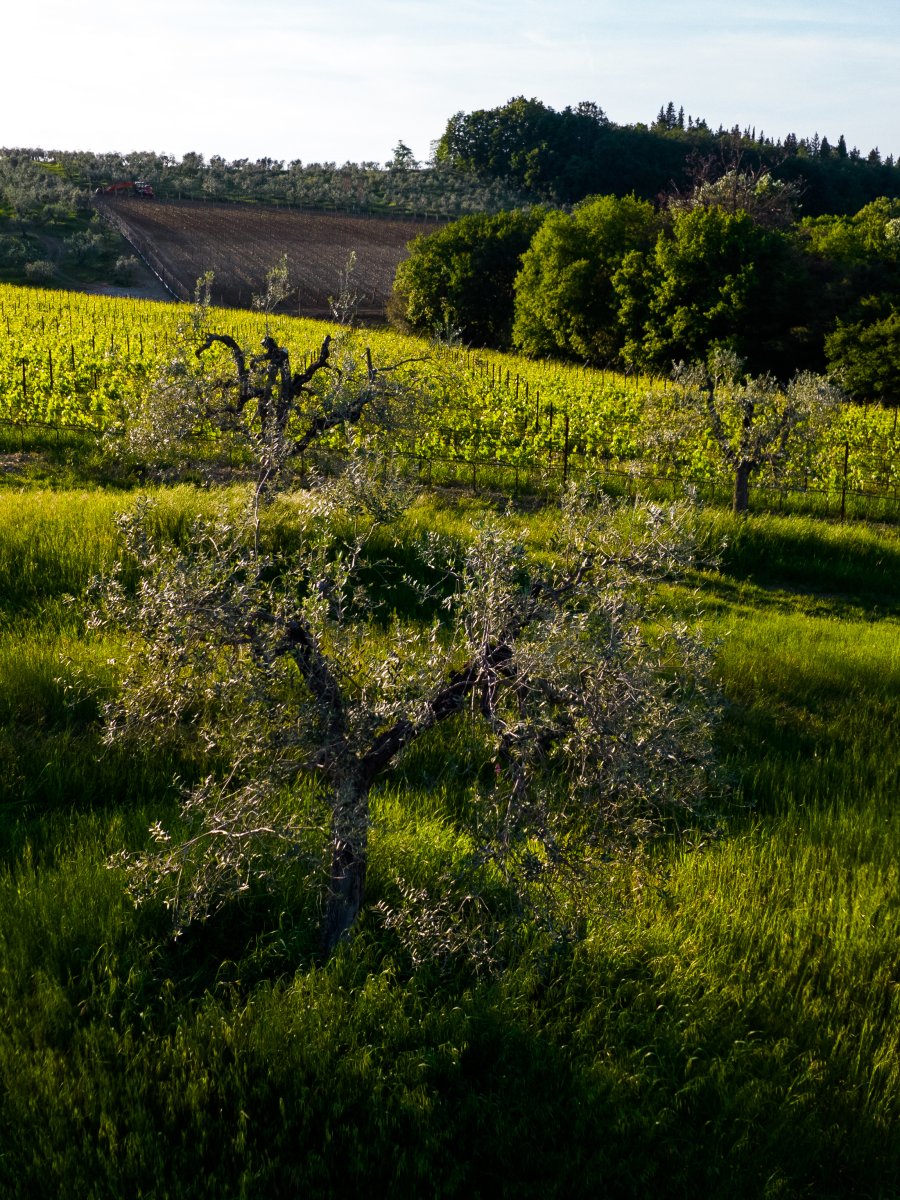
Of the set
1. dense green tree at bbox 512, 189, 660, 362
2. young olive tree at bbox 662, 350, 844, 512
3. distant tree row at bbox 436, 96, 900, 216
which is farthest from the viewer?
distant tree row at bbox 436, 96, 900, 216

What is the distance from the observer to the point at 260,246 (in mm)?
69500

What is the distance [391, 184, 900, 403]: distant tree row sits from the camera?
36.1 metres

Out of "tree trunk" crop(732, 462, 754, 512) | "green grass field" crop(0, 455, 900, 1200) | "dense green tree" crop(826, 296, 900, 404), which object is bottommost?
"green grass field" crop(0, 455, 900, 1200)

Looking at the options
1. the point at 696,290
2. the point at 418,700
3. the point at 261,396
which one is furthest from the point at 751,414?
the point at 696,290

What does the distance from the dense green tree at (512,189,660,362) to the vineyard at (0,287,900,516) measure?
20.0ft

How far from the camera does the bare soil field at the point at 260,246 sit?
59.5 m

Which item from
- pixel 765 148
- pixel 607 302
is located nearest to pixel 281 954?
pixel 607 302

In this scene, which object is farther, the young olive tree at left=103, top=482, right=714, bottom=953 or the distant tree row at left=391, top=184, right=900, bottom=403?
the distant tree row at left=391, top=184, right=900, bottom=403

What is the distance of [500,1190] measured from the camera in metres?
4.59

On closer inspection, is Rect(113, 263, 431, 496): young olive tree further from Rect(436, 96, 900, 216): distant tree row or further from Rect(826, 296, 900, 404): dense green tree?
Answer: Rect(436, 96, 900, 216): distant tree row

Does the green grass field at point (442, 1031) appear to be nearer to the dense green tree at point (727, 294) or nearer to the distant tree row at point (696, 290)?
the distant tree row at point (696, 290)

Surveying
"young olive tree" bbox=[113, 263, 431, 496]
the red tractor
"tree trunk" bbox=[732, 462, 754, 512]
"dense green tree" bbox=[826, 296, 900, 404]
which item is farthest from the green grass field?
the red tractor

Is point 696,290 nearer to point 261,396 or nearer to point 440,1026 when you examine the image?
point 261,396

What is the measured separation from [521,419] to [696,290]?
15726 mm
